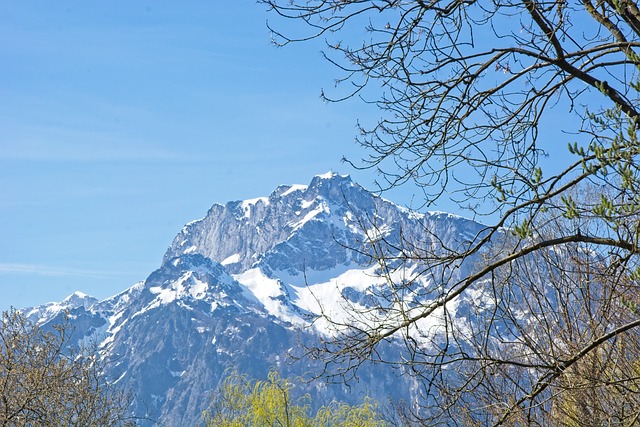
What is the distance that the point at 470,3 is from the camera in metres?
6.25

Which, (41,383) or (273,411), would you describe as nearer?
(41,383)

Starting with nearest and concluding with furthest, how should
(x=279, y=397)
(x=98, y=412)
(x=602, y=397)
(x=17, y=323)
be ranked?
(x=602, y=397), (x=17, y=323), (x=98, y=412), (x=279, y=397)

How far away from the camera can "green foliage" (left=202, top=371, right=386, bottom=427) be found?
69.8ft

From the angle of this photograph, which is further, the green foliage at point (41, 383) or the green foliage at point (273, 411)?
the green foliage at point (273, 411)

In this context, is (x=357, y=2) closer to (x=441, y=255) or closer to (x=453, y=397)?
(x=441, y=255)

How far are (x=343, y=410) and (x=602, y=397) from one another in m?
13.5

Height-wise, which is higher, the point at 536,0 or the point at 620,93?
the point at 536,0

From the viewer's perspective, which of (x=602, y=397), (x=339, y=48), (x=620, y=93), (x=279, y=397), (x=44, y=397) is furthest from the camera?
(x=279, y=397)

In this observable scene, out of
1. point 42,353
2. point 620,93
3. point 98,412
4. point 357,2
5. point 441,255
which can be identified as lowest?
point 98,412

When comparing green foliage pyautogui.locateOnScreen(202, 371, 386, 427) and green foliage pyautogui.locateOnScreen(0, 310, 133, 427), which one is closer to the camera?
green foliage pyautogui.locateOnScreen(0, 310, 133, 427)

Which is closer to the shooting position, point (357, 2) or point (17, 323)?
point (357, 2)

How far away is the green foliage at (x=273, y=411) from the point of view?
21.3 metres

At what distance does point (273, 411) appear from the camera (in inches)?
849

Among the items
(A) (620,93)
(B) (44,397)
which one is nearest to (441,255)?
(A) (620,93)
